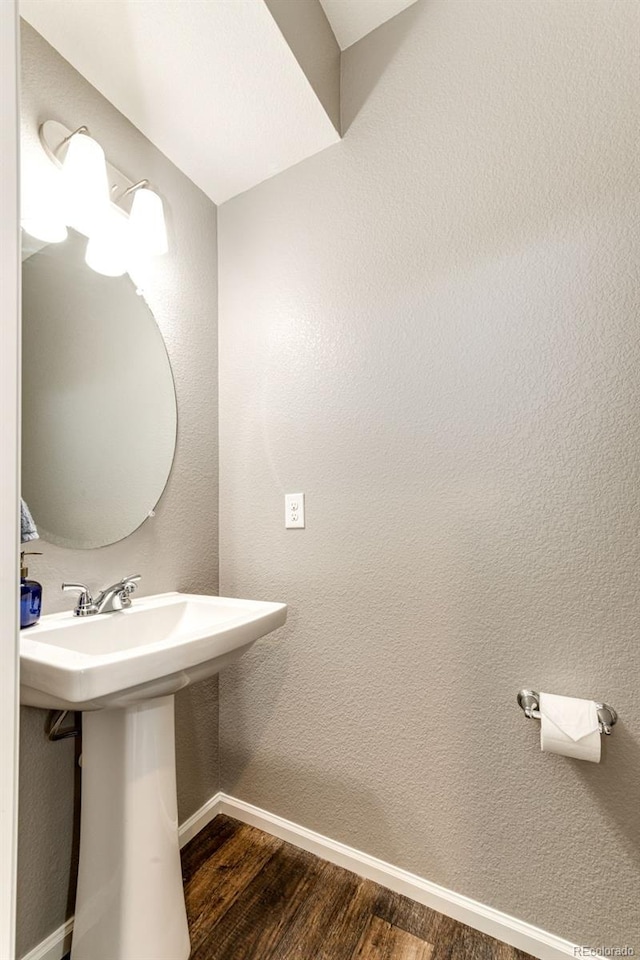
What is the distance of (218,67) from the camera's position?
3.77 feet

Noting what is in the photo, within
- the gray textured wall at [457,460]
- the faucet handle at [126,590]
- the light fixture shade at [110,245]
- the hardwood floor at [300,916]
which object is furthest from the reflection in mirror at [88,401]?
the hardwood floor at [300,916]

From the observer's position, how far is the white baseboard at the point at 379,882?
39.1 inches

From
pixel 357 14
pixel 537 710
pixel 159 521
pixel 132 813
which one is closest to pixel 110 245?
pixel 159 521

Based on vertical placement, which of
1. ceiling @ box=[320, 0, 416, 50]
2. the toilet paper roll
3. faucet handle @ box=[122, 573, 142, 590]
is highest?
ceiling @ box=[320, 0, 416, 50]

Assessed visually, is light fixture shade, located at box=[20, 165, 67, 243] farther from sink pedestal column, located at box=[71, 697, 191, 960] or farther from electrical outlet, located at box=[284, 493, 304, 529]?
sink pedestal column, located at box=[71, 697, 191, 960]

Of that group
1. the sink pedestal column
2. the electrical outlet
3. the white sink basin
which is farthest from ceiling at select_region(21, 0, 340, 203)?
the sink pedestal column

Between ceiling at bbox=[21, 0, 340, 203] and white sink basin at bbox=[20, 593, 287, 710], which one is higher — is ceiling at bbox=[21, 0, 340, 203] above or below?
above

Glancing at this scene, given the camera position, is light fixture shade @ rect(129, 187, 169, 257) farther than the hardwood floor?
Yes

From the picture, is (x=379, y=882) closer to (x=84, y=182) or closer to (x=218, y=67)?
(x=84, y=182)

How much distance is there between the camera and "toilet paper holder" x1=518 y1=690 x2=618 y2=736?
3.06ft

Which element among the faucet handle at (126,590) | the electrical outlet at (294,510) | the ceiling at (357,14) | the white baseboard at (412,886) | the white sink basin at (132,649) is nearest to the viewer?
the white sink basin at (132,649)

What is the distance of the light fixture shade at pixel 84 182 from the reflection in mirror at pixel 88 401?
0.05m

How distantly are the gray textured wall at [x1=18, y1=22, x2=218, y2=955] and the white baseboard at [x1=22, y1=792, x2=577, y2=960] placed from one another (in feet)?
0.16

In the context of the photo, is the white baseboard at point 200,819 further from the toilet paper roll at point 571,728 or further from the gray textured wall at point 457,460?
the toilet paper roll at point 571,728
